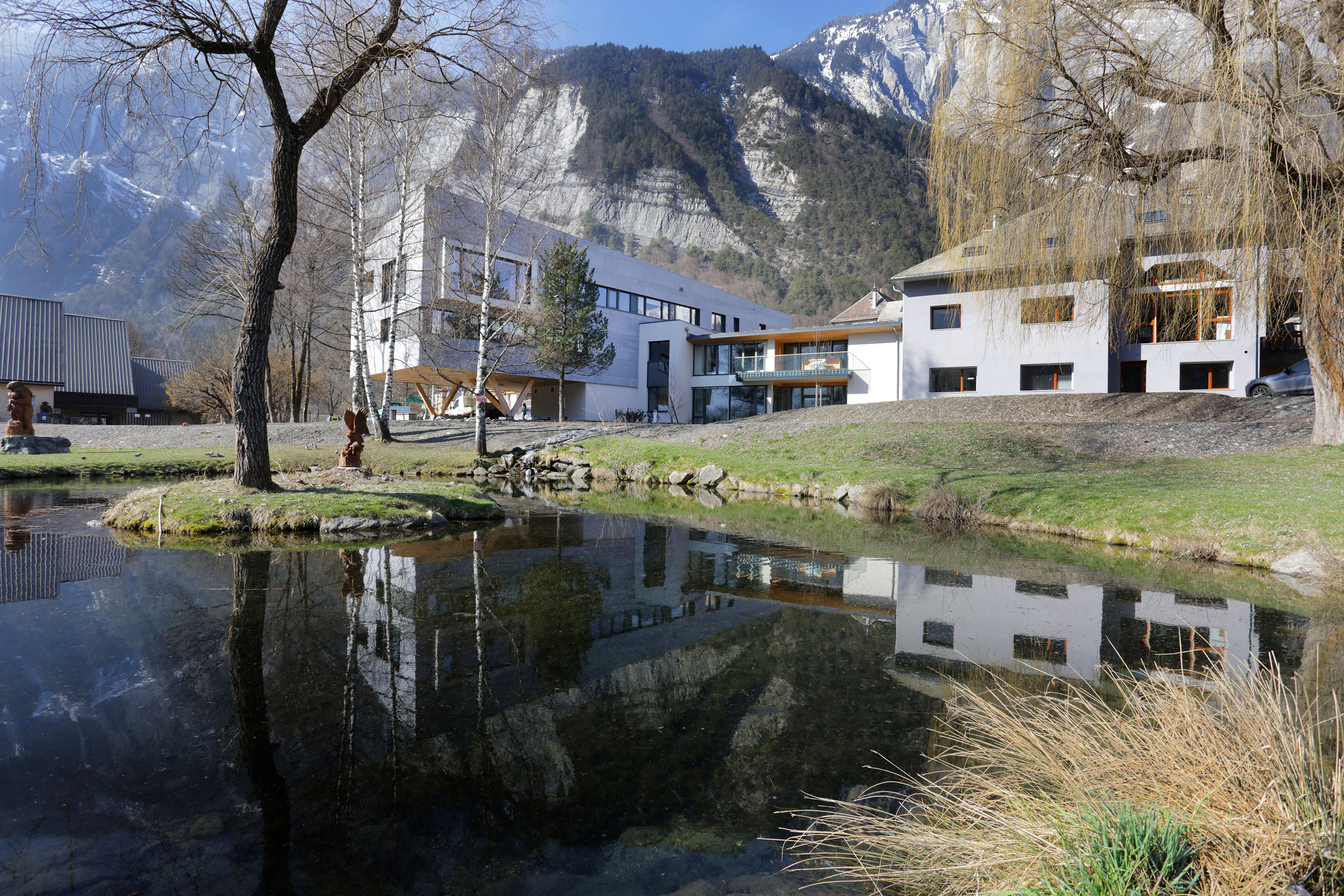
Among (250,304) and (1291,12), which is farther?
(250,304)

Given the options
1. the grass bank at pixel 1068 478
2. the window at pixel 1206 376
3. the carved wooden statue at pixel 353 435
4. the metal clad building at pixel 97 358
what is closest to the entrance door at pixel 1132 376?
the window at pixel 1206 376

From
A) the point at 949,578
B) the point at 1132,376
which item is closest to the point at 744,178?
the point at 1132,376

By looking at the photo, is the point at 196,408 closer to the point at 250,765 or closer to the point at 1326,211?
the point at 250,765

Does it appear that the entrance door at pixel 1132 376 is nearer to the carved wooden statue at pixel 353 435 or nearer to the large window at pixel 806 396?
the large window at pixel 806 396

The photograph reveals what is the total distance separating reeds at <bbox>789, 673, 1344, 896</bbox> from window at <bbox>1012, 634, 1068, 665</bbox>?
2.20 m

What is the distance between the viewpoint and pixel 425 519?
9.23 metres

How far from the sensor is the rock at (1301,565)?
7398 millimetres

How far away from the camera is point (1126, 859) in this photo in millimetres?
1541

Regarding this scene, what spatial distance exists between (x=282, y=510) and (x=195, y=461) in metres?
11.5

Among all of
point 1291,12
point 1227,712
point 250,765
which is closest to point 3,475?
point 250,765

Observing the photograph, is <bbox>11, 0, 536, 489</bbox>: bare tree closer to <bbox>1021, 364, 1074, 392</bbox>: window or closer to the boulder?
the boulder

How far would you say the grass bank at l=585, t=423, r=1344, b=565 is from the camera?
8.74 metres

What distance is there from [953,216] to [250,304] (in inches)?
377

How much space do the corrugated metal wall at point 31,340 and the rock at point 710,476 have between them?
113 ft
